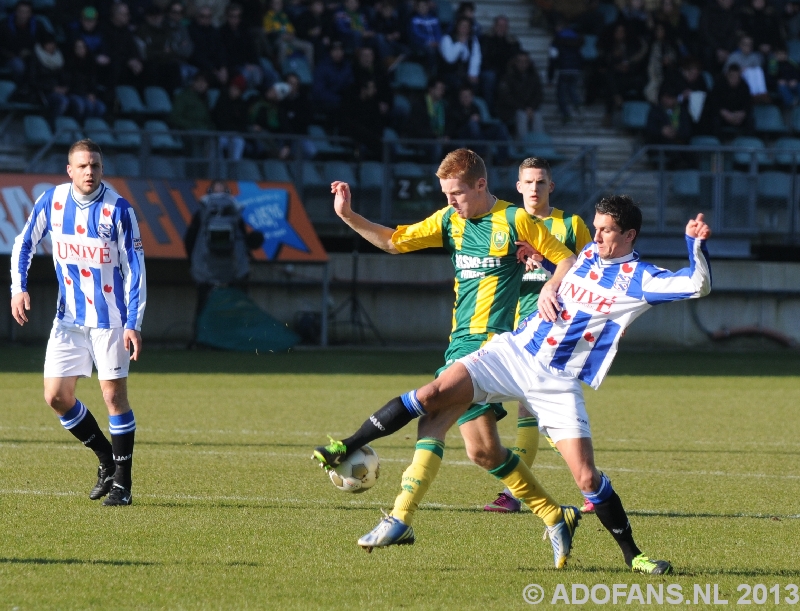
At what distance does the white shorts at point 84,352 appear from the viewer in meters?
7.22

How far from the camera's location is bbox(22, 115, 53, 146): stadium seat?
63.6 feet

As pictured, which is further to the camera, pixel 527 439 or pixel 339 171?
pixel 339 171

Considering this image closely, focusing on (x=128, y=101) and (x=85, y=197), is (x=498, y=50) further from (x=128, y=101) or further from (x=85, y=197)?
(x=85, y=197)

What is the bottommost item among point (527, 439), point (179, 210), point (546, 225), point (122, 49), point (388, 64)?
point (527, 439)

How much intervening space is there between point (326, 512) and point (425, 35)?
681 inches

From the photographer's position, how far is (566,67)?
24266 millimetres

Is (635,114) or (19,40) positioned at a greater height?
(19,40)

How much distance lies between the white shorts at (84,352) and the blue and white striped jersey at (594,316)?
2.61 meters

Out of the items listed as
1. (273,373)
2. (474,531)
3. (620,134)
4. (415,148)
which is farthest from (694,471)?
(620,134)

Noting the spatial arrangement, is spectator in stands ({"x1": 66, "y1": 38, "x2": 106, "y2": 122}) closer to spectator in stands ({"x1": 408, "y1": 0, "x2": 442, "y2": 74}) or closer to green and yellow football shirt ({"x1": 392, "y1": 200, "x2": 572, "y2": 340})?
spectator in stands ({"x1": 408, "y1": 0, "x2": 442, "y2": 74})

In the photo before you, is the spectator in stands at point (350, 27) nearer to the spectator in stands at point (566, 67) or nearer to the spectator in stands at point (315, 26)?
the spectator in stands at point (315, 26)

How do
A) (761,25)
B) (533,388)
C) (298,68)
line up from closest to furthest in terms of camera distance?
(533,388) < (298,68) < (761,25)

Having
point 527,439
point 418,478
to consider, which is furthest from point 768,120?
point 418,478

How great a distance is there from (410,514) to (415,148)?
49.8 ft
